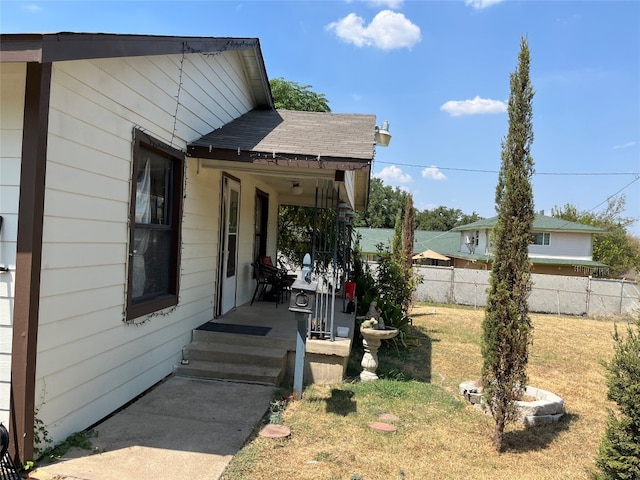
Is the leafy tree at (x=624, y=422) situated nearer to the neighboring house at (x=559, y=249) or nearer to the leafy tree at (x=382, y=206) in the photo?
the neighboring house at (x=559, y=249)

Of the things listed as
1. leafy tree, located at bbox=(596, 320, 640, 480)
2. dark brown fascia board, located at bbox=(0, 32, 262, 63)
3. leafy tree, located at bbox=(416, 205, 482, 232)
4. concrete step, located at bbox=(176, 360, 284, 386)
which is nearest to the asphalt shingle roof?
dark brown fascia board, located at bbox=(0, 32, 262, 63)

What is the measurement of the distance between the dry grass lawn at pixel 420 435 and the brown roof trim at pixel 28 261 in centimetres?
143

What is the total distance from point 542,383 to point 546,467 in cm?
293

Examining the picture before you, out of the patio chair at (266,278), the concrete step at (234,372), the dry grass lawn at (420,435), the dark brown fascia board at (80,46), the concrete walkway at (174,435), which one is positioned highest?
the dark brown fascia board at (80,46)

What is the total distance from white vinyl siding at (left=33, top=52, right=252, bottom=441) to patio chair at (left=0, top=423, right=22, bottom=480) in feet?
1.04

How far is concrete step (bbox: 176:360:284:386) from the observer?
15.9 feet

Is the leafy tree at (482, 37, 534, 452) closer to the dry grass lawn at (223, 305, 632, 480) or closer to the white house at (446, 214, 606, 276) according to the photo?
the dry grass lawn at (223, 305, 632, 480)

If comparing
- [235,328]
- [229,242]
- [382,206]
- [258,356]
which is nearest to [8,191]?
[258,356]

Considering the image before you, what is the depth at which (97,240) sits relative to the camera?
3.49 meters

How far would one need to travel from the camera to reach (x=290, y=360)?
17.6 feet

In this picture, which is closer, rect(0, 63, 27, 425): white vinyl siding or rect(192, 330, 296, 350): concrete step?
rect(0, 63, 27, 425): white vinyl siding

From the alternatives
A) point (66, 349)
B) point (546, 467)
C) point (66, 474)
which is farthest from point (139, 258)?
point (546, 467)

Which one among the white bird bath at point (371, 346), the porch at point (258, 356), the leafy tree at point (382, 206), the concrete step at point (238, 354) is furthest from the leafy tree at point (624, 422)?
the leafy tree at point (382, 206)

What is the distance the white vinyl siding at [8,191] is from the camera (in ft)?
9.19
